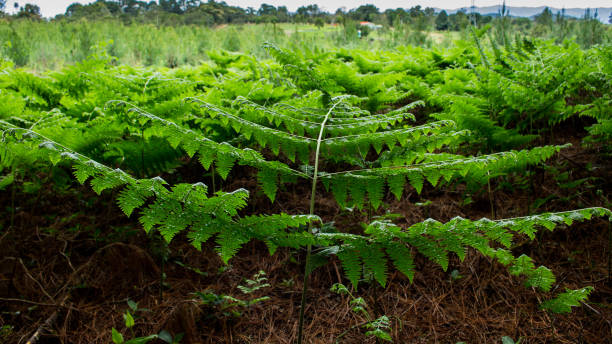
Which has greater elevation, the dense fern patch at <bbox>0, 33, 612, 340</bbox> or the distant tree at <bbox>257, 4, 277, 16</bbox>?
the distant tree at <bbox>257, 4, 277, 16</bbox>

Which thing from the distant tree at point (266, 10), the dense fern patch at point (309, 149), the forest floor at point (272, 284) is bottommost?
the forest floor at point (272, 284)

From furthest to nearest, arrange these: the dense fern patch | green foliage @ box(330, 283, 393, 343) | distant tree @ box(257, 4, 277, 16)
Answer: distant tree @ box(257, 4, 277, 16) < green foliage @ box(330, 283, 393, 343) < the dense fern patch

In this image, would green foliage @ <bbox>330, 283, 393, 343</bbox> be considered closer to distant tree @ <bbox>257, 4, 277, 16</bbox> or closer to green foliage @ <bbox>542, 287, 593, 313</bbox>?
green foliage @ <bbox>542, 287, 593, 313</bbox>

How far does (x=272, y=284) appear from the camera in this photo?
179 cm

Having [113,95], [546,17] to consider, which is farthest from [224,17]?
[113,95]

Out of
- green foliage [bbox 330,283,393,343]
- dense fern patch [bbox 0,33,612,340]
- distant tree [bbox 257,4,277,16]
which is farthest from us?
distant tree [bbox 257,4,277,16]

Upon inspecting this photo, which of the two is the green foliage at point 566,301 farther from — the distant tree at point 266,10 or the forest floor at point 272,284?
the distant tree at point 266,10

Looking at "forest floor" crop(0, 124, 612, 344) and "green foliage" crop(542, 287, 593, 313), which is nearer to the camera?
"green foliage" crop(542, 287, 593, 313)

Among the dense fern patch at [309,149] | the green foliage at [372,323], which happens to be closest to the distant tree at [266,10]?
the dense fern patch at [309,149]

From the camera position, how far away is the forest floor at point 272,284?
1479mm

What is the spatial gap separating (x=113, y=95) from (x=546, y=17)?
963 cm

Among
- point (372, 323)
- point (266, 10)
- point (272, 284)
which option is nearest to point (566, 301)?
point (372, 323)

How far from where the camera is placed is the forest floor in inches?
58.2

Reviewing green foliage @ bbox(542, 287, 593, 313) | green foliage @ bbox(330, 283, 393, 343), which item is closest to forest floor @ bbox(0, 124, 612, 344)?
green foliage @ bbox(330, 283, 393, 343)
